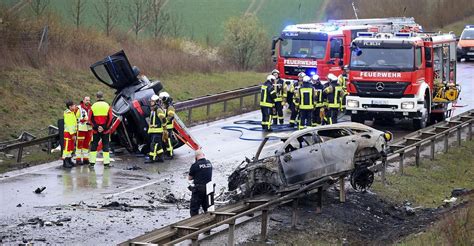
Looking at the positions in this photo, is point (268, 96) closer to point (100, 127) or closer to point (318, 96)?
point (318, 96)

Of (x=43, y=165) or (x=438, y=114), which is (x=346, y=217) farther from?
(x=438, y=114)

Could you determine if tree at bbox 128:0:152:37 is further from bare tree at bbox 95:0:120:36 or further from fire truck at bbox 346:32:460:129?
fire truck at bbox 346:32:460:129

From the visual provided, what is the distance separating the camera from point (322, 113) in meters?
24.2

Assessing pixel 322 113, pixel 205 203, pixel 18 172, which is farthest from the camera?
pixel 322 113

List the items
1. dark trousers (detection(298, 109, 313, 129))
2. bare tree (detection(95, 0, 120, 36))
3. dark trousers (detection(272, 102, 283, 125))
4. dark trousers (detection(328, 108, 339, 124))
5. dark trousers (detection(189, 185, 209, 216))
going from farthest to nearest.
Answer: bare tree (detection(95, 0, 120, 36)) → dark trousers (detection(272, 102, 283, 125)) → dark trousers (detection(328, 108, 339, 124)) → dark trousers (detection(298, 109, 313, 129)) → dark trousers (detection(189, 185, 209, 216))

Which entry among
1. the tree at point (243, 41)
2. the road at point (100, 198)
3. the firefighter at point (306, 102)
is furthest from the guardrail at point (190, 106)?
the tree at point (243, 41)

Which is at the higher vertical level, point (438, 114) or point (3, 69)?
point (3, 69)

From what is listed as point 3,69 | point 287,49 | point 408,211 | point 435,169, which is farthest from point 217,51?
point 408,211

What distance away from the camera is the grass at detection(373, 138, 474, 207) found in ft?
58.7

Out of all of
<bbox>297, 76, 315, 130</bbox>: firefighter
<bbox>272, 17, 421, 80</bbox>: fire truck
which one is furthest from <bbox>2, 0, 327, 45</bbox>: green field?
<bbox>297, 76, 315, 130</bbox>: firefighter

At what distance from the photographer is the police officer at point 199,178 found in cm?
1405

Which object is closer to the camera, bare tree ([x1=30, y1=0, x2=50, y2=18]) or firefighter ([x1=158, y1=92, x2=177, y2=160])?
firefighter ([x1=158, y1=92, x2=177, y2=160])

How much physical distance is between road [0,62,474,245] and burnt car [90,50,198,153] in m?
0.49

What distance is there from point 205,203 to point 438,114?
575 inches
